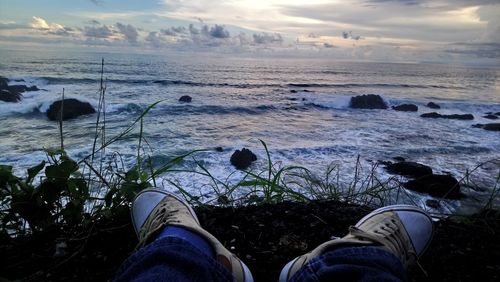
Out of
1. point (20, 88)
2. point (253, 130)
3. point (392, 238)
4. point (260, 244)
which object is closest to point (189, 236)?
point (260, 244)

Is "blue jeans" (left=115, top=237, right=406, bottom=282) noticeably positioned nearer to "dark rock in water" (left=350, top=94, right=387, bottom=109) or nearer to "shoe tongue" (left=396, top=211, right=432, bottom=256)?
"shoe tongue" (left=396, top=211, right=432, bottom=256)

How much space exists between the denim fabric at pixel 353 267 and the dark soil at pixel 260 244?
34 cm

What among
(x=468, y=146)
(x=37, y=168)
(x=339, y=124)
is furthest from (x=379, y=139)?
(x=37, y=168)

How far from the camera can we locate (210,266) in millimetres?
1154

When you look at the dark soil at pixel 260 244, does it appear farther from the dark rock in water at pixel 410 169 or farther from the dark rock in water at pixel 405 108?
the dark rock in water at pixel 405 108

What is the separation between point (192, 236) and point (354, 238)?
657mm

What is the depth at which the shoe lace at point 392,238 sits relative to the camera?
1.41m

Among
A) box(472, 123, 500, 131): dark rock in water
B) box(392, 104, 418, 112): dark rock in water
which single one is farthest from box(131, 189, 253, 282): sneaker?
box(392, 104, 418, 112): dark rock in water

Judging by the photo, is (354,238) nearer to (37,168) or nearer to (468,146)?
(37,168)

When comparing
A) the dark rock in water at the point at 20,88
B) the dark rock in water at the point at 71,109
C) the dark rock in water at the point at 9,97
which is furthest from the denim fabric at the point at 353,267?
the dark rock in water at the point at 20,88

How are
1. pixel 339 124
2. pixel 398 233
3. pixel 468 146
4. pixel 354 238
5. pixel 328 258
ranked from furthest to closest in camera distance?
pixel 339 124
pixel 468 146
pixel 398 233
pixel 354 238
pixel 328 258

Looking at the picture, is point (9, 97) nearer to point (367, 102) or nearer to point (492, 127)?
point (367, 102)

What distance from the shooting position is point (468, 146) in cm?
945

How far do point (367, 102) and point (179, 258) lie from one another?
62.8ft
